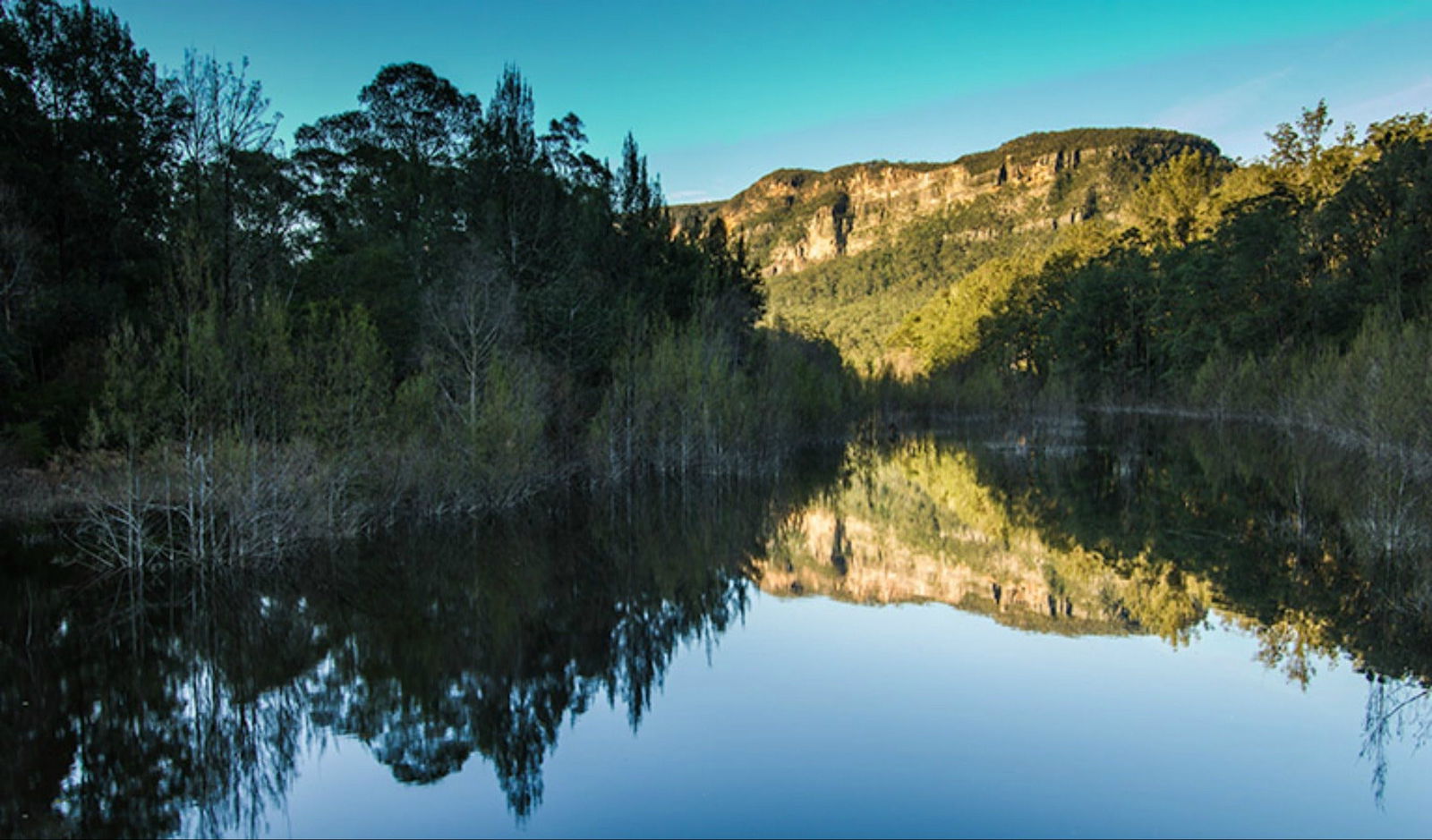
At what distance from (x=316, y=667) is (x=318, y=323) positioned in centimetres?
1216

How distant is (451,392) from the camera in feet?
67.1

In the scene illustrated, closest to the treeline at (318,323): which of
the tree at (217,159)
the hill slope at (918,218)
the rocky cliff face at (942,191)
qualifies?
the tree at (217,159)

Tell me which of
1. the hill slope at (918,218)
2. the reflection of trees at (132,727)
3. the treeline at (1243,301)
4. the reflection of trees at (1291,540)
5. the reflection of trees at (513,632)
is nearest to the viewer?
the reflection of trees at (132,727)

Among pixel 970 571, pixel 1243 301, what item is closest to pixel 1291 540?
pixel 970 571

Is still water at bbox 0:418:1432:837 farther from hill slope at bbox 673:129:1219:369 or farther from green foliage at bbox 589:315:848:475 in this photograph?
hill slope at bbox 673:129:1219:369

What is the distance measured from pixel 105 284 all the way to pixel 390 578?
19745 mm

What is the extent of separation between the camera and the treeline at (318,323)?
1281cm

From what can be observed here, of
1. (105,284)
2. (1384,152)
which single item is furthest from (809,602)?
(1384,152)

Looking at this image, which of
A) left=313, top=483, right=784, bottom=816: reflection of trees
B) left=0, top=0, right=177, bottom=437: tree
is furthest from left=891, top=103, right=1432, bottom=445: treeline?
left=0, top=0, right=177, bottom=437: tree

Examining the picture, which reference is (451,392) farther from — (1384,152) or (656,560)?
(1384,152)

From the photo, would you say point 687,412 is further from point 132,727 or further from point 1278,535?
point 132,727

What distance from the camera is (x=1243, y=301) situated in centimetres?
5281

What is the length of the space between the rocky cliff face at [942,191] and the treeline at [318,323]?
86.0 metres

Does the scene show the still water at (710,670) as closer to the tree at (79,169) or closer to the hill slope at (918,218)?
the tree at (79,169)
